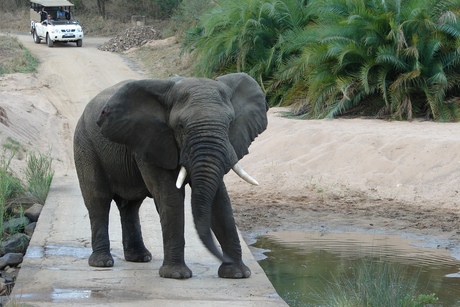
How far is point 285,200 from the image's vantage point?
1347cm

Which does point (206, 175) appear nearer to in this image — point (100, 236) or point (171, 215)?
point (171, 215)

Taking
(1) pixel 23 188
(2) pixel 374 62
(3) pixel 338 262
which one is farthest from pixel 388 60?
(3) pixel 338 262

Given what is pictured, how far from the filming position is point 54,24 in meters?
40.8

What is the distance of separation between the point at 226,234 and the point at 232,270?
0.34 m

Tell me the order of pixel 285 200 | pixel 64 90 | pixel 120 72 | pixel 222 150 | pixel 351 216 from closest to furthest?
pixel 222 150
pixel 351 216
pixel 285 200
pixel 64 90
pixel 120 72

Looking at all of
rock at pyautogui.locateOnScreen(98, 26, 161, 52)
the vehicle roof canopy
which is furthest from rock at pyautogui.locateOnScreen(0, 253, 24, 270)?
→ the vehicle roof canopy

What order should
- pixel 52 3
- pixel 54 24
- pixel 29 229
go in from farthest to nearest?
1. pixel 52 3
2. pixel 54 24
3. pixel 29 229

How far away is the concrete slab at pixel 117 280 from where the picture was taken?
7.18 metres

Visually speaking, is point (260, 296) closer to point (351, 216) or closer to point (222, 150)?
point (222, 150)

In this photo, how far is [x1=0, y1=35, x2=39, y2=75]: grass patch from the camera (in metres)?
31.0

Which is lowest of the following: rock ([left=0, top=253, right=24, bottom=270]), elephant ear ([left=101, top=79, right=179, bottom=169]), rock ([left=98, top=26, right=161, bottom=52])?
rock ([left=98, top=26, right=161, bottom=52])

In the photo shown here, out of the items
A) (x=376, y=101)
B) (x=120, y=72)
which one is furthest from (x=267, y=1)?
(x=120, y=72)

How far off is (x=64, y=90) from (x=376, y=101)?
12.7m

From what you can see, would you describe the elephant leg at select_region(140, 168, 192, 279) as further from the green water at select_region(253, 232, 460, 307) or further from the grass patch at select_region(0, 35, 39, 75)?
the grass patch at select_region(0, 35, 39, 75)
